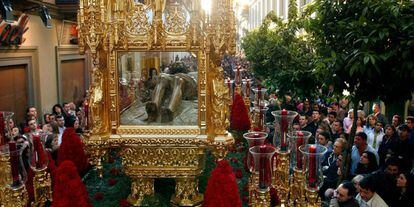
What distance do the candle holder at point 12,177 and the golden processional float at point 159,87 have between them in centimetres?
113

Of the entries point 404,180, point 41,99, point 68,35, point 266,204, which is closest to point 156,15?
point 266,204

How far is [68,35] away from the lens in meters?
13.4

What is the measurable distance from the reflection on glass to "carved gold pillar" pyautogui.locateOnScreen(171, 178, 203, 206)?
68 centimetres

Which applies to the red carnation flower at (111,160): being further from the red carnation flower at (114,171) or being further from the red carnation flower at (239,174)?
the red carnation flower at (239,174)

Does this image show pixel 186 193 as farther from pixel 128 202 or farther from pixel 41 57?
pixel 41 57

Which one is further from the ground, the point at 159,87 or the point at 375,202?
the point at 159,87

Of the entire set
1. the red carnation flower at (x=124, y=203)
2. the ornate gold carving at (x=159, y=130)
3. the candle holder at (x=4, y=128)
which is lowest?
the red carnation flower at (x=124, y=203)

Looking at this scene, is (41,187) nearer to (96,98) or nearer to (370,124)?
(96,98)

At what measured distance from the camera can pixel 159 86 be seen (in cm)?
491

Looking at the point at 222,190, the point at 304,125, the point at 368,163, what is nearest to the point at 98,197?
the point at 222,190

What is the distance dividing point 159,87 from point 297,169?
1.95 metres

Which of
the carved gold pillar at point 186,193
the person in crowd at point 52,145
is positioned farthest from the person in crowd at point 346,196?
the person in crowd at point 52,145

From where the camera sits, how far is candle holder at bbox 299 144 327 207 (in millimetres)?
3408

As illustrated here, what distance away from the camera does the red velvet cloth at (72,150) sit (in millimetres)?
5445
